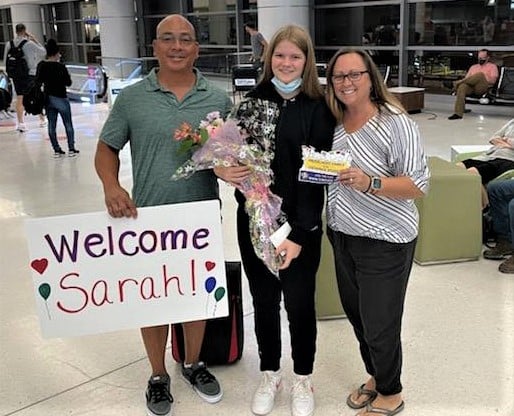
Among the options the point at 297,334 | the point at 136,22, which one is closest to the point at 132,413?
the point at 297,334

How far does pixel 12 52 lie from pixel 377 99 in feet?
32.2

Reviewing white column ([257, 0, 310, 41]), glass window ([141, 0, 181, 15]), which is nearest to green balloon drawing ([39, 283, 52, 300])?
white column ([257, 0, 310, 41])

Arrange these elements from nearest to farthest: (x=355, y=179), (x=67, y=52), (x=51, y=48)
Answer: (x=355, y=179), (x=51, y=48), (x=67, y=52)

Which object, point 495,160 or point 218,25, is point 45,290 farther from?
point 218,25

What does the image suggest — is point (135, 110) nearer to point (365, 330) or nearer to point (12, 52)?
point (365, 330)

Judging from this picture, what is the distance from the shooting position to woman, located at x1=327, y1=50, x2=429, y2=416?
198 centimetres

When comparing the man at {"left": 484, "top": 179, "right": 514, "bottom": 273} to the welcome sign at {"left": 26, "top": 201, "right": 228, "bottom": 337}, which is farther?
the man at {"left": 484, "top": 179, "right": 514, "bottom": 273}

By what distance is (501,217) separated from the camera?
13.6ft

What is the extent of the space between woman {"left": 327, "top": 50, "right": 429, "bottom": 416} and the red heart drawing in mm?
1075

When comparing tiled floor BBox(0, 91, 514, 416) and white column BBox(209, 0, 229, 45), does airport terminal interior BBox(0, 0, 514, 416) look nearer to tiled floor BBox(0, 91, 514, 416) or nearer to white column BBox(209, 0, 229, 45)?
tiled floor BBox(0, 91, 514, 416)

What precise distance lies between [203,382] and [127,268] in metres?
0.67

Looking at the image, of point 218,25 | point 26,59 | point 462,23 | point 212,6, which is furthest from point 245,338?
point 212,6

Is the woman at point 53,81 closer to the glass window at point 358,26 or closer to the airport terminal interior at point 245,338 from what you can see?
the airport terminal interior at point 245,338

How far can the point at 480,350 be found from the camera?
2.91 m
